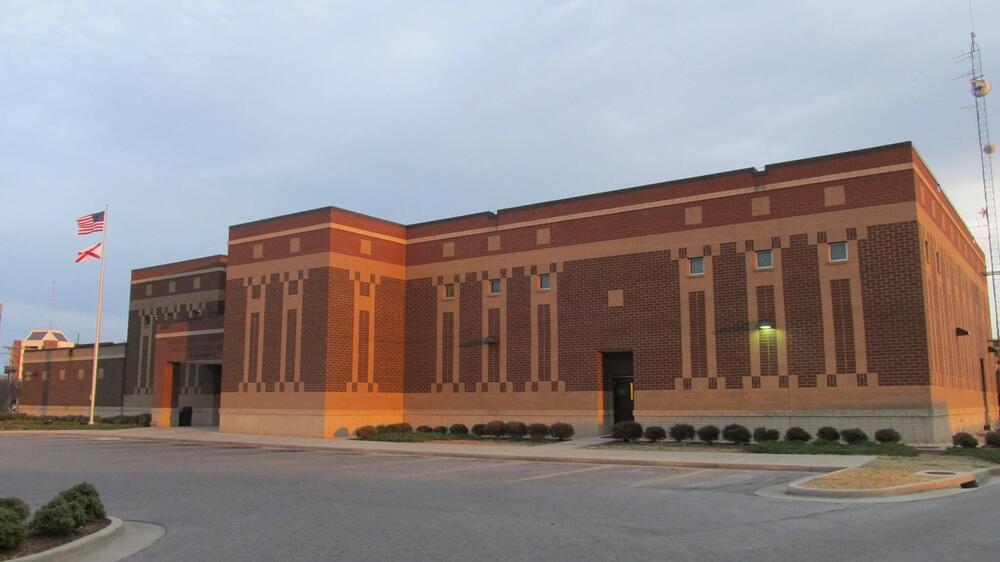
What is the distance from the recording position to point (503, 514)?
12.6 m

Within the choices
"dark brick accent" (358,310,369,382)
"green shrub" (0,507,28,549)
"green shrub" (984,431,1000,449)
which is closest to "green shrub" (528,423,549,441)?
"dark brick accent" (358,310,369,382)

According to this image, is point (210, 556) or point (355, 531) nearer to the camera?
point (210, 556)

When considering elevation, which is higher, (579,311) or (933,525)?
(579,311)

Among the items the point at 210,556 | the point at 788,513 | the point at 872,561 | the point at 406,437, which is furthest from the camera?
the point at 406,437

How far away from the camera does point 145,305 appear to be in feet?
177

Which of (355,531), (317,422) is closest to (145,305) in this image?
(317,422)

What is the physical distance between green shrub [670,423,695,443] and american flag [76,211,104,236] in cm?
3478

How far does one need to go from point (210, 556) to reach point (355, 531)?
2079 millimetres

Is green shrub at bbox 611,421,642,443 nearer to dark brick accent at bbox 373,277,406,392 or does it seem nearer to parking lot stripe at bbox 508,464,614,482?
parking lot stripe at bbox 508,464,614,482

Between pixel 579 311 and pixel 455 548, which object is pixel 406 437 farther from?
pixel 455 548

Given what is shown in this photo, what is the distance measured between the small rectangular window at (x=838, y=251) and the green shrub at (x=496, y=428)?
14663mm

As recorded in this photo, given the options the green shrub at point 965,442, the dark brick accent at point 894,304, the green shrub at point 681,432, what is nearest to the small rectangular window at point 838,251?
the dark brick accent at point 894,304

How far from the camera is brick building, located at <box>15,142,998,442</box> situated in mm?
28156

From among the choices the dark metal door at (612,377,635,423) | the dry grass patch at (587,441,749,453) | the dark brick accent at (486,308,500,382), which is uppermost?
the dark brick accent at (486,308,500,382)
